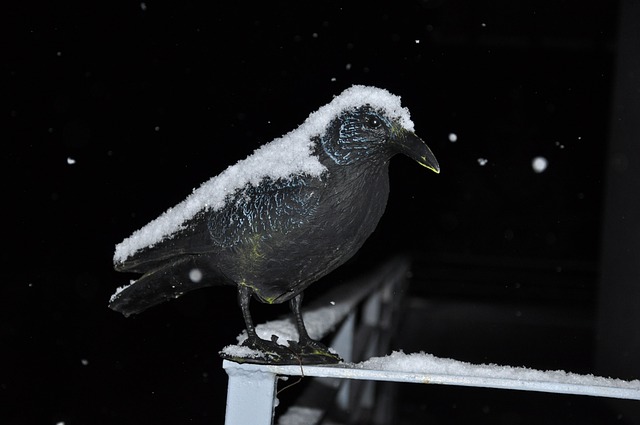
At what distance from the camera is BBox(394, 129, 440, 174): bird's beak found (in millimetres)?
949

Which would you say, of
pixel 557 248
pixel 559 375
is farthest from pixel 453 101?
pixel 559 375

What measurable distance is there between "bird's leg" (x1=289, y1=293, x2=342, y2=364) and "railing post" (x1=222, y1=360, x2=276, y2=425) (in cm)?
8

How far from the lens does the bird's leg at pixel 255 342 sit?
1015mm

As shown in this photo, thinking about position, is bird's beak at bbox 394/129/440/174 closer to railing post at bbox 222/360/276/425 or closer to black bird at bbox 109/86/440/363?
black bird at bbox 109/86/440/363

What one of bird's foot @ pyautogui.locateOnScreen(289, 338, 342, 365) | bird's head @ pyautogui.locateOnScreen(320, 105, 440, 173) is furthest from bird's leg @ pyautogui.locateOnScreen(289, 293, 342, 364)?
bird's head @ pyautogui.locateOnScreen(320, 105, 440, 173)

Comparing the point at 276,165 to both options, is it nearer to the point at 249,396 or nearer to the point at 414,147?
the point at 414,147

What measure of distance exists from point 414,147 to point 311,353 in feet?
1.19

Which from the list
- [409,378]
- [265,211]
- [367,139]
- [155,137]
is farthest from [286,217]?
[155,137]

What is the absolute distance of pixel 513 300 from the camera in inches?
286

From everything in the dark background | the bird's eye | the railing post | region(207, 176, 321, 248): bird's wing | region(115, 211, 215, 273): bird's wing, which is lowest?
the railing post

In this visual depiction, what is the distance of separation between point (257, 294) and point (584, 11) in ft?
17.6

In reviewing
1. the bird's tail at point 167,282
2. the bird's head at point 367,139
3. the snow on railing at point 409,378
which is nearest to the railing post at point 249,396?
the snow on railing at point 409,378

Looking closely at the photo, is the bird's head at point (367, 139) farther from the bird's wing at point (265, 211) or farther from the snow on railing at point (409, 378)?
the snow on railing at point (409, 378)

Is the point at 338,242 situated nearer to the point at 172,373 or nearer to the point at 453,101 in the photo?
the point at 172,373
